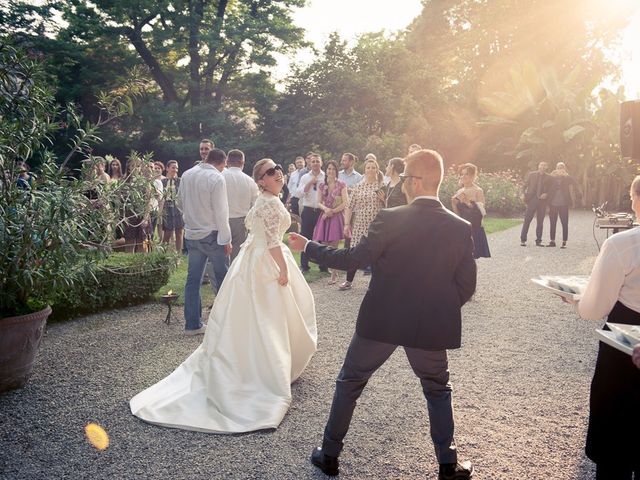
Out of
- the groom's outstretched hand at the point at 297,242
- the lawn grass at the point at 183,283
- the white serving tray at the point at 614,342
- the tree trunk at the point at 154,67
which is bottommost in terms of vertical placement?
the lawn grass at the point at 183,283

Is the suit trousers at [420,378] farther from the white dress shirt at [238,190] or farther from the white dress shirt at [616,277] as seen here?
the white dress shirt at [238,190]

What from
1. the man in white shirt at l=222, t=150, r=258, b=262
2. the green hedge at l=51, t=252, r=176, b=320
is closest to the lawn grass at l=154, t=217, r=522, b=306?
the green hedge at l=51, t=252, r=176, b=320

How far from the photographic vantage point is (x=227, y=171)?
7582mm

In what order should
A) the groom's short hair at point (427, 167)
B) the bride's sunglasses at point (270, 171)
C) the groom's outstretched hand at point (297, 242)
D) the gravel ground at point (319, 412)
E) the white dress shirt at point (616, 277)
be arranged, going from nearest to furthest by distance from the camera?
the white dress shirt at point (616, 277) < the groom's short hair at point (427, 167) < the groom's outstretched hand at point (297, 242) < the gravel ground at point (319, 412) < the bride's sunglasses at point (270, 171)

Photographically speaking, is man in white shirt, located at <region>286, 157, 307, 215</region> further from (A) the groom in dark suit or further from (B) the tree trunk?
(B) the tree trunk

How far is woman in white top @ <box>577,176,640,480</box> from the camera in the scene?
271 cm

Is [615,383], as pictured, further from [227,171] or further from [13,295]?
[227,171]

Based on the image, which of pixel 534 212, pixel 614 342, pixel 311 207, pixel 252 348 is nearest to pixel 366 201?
pixel 311 207

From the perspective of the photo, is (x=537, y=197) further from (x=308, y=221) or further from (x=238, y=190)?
(x=238, y=190)

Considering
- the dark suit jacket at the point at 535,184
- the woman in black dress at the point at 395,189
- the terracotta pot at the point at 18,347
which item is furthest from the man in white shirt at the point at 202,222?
the dark suit jacket at the point at 535,184

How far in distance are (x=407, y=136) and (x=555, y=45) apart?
14.9m

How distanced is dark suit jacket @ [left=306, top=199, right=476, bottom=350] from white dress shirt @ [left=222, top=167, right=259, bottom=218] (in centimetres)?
469

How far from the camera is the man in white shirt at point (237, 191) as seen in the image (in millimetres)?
7492

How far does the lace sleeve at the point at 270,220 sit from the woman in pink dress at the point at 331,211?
4718 millimetres
